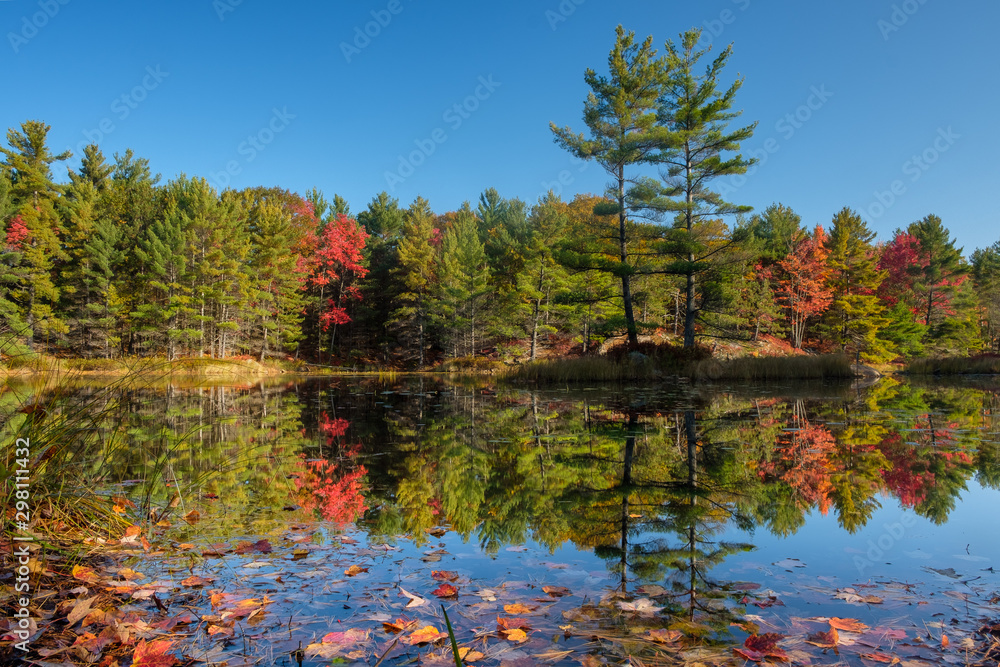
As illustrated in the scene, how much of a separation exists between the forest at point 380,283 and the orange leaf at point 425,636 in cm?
1938

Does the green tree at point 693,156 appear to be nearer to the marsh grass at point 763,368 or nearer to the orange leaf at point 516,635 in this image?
the marsh grass at point 763,368

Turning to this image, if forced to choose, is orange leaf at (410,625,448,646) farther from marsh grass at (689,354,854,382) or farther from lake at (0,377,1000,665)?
marsh grass at (689,354,854,382)

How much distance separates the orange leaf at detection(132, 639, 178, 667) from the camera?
1.42 meters

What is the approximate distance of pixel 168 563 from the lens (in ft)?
7.18

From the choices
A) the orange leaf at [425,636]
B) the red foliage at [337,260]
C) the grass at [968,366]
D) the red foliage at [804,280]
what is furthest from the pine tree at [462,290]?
the orange leaf at [425,636]

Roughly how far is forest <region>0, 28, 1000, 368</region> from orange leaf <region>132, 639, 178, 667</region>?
19.7 meters

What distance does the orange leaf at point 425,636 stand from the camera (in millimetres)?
1546

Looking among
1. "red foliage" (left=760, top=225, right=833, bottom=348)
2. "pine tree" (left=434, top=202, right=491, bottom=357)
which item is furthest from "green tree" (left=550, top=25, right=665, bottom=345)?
"red foliage" (left=760, top=225, right=833, bottom=348)

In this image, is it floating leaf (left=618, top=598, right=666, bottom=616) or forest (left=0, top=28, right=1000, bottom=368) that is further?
forest (left=0, top=28, right=1000, bottom=368)

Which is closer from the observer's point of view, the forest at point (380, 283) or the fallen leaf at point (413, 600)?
the fallen leaf at point (413, 600)

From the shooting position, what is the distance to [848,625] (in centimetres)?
161

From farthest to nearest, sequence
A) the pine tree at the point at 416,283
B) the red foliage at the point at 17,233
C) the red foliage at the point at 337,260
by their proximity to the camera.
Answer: the red foliage at the point at 337,260, the pine tree at the point at 416,283, the red foliage at the point at 17,233

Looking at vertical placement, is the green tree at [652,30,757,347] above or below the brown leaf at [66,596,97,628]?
above

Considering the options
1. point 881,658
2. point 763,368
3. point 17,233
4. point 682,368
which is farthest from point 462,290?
point 881,658
